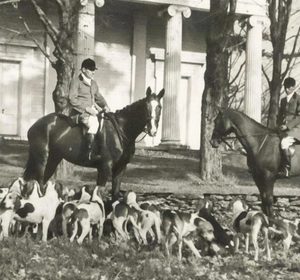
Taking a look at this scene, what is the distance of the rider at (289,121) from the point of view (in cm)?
1220

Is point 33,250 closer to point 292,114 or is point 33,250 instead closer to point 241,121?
point 241,121

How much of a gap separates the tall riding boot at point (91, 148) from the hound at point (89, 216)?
54.1 inches

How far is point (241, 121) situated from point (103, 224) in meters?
3.05

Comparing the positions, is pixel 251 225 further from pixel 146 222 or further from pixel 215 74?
pixel 215 74

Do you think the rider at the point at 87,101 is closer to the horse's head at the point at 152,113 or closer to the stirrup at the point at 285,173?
the horse's head at the point at 152,113

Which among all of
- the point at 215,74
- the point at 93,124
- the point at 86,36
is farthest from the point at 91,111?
the point at 86,36

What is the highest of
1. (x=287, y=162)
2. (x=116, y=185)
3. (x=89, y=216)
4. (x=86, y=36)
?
(x=86, y=36)

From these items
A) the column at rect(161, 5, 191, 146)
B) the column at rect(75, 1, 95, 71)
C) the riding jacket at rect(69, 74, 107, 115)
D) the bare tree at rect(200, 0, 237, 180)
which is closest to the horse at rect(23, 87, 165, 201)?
the riding jacket at rect(69, 74, 107, 115)

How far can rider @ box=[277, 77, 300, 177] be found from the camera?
40.0 feet

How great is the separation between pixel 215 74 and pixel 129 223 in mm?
5763

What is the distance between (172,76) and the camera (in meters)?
24.5

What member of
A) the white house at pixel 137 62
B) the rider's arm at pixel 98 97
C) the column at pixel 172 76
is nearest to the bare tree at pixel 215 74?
the rider's arm at pixel 98 97

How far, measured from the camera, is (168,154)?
71.5ft


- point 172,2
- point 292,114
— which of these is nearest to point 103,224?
point 292,114
